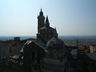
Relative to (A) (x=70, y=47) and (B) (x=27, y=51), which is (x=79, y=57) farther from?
(B) (x=27, y=51)

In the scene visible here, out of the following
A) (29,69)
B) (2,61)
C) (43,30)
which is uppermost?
(43,30)

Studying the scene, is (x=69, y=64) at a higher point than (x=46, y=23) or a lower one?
lower


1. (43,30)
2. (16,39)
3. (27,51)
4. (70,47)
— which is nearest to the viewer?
(27,51)

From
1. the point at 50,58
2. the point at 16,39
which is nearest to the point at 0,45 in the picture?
the point at 50,58

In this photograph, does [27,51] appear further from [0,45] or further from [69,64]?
[69,64]

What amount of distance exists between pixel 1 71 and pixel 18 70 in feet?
9.07

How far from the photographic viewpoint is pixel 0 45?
24.7 meters

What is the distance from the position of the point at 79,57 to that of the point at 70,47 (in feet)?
13.5

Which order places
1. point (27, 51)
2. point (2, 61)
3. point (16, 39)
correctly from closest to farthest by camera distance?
1. point (2, 61)
2. point (27, 51)
3. point (16, 39)

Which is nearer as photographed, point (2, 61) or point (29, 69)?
point (2, 61)

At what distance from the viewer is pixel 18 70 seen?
80.9ft

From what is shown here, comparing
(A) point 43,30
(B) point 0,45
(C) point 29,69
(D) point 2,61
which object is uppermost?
(A) point 43,30

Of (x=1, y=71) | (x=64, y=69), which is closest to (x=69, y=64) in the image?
(x=64, y=69)

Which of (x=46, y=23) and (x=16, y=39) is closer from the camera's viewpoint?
(x=46, y=23)
